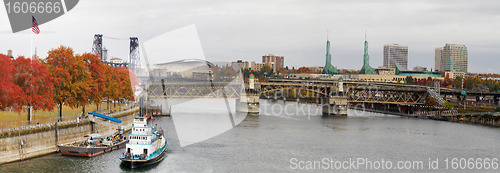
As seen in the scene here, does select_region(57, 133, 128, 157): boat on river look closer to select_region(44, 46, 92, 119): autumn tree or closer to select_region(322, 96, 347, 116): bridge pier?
select_region(44, 46, 92, 119): autumn tree

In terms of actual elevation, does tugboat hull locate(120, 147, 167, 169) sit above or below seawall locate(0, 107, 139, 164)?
below

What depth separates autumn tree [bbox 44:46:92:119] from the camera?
5656 cm

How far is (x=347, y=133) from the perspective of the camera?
76.2 meters

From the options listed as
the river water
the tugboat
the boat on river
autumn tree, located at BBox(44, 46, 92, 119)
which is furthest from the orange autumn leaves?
the tugboat

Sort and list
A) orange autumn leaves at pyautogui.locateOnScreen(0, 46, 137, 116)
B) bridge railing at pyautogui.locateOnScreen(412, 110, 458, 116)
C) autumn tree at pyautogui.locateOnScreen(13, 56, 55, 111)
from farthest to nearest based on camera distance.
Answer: bridge railing at pyautogui.locateOnScreen(412, 110, 458, 116), autumn tree at pyautogui.locateOnScreen(13, 56, 55, 111), orange autumn leaves at pyautogui.locateOnScreen(0, 46, 137, 116)

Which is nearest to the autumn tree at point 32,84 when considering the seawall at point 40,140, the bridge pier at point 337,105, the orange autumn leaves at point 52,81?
the orange autumn leaves at point 52,81

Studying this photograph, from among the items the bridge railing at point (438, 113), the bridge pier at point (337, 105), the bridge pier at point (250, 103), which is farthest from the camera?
the bridge pier at point (337, 105)

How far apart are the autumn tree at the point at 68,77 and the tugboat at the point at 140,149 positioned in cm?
1334

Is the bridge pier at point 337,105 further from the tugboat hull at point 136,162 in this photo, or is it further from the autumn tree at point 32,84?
the autumn tree at point 32,84

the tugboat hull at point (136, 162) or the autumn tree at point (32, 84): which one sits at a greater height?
the autumn tree at point (32, 84)

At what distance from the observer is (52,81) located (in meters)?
55.0

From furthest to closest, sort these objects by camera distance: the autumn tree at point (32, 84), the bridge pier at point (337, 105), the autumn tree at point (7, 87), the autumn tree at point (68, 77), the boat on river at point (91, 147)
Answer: the bridge pier at point (337, 105)
the autumn tree at point (68, 77)
the boat on river at point (91, 147)
the autumn tree at point (32, 84)
the autumn tree at point (7, 87)

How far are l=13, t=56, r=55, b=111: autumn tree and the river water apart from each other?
20.4 ft

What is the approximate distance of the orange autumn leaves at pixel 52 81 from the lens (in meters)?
47.0
